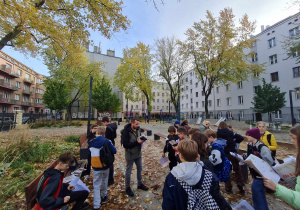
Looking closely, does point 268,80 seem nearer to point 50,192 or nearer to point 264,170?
point 264,170

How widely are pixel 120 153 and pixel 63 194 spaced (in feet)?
16.4

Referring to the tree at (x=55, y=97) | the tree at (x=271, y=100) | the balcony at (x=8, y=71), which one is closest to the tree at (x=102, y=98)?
the tree at (x=55, y=97)

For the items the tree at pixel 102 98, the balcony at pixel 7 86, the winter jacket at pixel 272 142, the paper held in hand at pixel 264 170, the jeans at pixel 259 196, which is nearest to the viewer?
the paper held in hand at pixel 264 170

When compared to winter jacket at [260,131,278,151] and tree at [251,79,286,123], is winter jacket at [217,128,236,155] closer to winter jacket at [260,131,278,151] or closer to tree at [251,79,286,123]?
winter jacket at [260,131,278,151]

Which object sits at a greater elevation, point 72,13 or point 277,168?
point 72,13

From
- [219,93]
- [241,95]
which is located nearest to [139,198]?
[241,95]

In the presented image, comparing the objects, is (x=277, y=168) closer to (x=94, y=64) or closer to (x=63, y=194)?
(x=63, y=194)

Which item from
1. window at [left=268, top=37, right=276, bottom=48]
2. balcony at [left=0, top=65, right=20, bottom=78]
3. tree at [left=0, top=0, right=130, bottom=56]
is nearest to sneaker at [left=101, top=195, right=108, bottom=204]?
tree at [left=0, top=0, right=130, bottom=56]

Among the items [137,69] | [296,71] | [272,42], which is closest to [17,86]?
[137,69]

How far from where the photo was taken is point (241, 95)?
29.3 m

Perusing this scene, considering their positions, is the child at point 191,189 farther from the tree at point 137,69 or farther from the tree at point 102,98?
the tree at point 102,98

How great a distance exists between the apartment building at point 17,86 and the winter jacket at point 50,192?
3264 centimetres

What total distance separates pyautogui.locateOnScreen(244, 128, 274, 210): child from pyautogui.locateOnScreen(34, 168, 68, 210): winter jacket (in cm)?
302

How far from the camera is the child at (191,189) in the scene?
1557 millimetres
